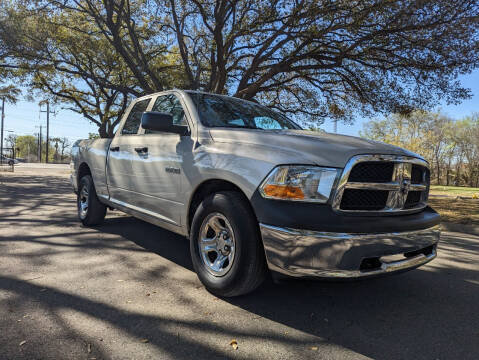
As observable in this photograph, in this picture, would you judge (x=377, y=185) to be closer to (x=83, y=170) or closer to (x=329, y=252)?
(x=329, y=252)

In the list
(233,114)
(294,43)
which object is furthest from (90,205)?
(294,43)

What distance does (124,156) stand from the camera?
4.24 metres

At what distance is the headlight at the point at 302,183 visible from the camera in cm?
233

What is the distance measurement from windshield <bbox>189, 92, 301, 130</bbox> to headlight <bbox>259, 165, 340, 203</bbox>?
1.23 meters

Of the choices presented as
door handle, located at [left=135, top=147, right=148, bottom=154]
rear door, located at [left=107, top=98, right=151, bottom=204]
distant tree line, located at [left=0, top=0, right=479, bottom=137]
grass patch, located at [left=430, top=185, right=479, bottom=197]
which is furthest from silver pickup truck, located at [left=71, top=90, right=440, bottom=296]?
grass patch, located at [left=430, top=185, right=479, bottom=197]

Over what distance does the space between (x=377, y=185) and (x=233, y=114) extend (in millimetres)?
1863

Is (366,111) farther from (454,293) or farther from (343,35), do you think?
(454,293)

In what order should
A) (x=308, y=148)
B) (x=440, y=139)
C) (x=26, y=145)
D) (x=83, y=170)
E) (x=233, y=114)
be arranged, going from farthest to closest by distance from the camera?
(x=26, y=145) → (x=440, y=139) → (x=83, y=170) → (x=233, y=114) → (x=308, y=148)

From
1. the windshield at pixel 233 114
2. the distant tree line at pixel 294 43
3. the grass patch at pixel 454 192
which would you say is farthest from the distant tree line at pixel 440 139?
the windshield at pixel 233 114

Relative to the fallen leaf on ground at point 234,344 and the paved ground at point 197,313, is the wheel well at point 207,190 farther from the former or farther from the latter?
the fallen leaf on ground at point 234,344

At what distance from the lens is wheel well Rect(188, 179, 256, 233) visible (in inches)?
111

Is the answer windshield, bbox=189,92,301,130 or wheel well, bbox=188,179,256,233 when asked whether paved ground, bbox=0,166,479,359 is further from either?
windshield, bbox=189,92,301,130

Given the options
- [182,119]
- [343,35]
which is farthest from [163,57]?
[182,119]

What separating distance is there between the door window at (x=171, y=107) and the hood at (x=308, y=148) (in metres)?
0.98
